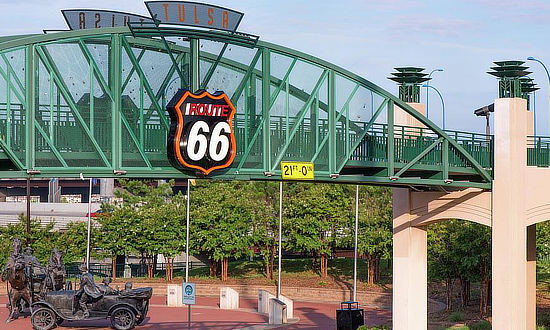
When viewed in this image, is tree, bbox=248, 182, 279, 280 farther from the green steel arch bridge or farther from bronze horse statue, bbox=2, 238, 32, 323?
the green steel arch bridge

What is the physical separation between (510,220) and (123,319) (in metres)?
17.5

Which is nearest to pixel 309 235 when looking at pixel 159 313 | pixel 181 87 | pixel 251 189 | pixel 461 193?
pixel 251 189

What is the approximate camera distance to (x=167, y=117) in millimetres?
27453

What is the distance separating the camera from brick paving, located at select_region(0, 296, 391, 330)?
4269cm

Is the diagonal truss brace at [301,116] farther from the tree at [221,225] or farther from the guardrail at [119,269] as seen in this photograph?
the guardrail at [119,269]

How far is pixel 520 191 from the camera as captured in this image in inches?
1216

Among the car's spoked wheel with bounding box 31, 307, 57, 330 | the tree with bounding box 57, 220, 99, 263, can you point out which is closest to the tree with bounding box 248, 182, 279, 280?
the tree with bounding box 57, 220, 99, 263

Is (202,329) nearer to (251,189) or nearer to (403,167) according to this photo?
(403,167)

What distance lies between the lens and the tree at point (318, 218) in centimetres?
6216

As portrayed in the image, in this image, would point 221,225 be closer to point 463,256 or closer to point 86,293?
point 463,256

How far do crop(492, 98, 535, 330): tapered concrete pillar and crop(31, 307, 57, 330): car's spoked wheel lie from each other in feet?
61.3

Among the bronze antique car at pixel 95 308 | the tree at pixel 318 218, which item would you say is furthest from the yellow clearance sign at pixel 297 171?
the tree at pixel 318 218

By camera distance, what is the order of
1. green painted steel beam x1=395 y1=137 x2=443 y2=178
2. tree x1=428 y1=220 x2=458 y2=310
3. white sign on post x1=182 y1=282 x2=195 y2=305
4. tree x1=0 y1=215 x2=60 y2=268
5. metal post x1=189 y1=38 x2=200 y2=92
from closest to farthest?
metal post x1=189 y1=38 x2=200 y2=92 → white sign on post x1=182 y1=282 x2=195 y2=305 → green painted steel beam x1=395 y1=137 x2=443 y2=178 → tree x1=428 y1=220 x2=458 y2=310 → tree x1=0 y1=215 x2=60 y2=268

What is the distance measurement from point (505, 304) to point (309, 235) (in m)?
32.3
